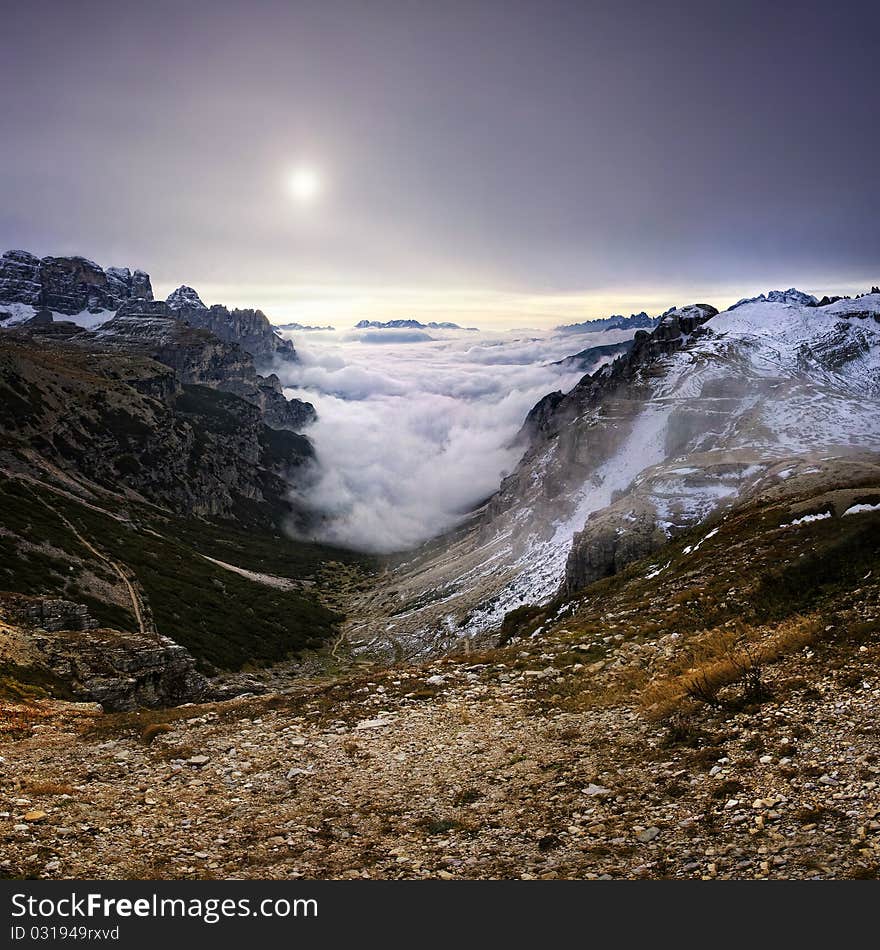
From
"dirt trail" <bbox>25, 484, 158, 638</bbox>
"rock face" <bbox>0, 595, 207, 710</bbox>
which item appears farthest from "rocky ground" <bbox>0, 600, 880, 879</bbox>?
"dirt trail" <bbox>25, 484, 158, 638</bbox>

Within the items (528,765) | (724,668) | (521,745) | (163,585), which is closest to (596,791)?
(528,765)

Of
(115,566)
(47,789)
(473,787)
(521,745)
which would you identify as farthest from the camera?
(115,566)

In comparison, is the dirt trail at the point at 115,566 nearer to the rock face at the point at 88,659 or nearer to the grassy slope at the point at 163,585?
the grassy slope at the point at 163,585

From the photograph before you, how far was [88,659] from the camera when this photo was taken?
35.0m

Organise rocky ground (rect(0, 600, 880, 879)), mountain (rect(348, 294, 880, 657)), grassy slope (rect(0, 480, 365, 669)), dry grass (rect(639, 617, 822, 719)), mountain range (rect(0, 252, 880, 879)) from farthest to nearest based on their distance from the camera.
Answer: grassy slope (rect(0, 480, 365, 669)) < mountain (rect(348, 294, 880, 657)) < dry grass (rect(639, 617, 822, 719)) < mountain range (rect(0, 252, 880, 879)) < rocky ground (rect(0, 600, 880, 879))

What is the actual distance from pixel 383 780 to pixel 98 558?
122441mm

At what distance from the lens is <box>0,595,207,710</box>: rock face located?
31625 mm

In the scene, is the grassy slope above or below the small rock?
below

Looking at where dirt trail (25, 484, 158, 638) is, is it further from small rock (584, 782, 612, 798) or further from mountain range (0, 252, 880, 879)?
small rock (584, 782, 612, 798)

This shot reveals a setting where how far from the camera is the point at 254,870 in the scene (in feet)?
34.7

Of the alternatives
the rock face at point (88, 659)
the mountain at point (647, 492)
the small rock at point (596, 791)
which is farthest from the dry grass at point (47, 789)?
the mountain at point (647, 492)

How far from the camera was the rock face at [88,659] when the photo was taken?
1245 inches

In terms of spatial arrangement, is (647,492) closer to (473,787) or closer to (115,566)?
(473,787)

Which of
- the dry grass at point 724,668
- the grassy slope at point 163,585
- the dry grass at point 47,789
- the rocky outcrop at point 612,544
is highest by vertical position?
the dry grass at point 724,668
